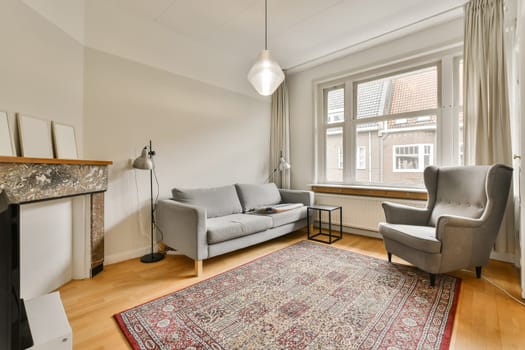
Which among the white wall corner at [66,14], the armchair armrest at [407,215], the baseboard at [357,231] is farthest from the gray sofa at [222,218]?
the white wall corner at [66,14]

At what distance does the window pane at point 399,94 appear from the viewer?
Answer: 3.29 metres

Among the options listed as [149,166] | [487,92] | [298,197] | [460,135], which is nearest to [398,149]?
[460,135]

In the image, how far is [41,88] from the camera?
6.73 ft

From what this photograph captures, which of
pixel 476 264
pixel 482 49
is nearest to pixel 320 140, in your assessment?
pixel 482 49

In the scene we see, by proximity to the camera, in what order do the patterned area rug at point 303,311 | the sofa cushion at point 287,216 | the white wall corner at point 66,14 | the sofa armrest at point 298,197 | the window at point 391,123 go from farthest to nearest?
1. the sofa armrest at point 298,197
2. the sofa cushion at point 287,216
3. the window at point 391,123
4. the white wall corner at point 66,14
5. the patterned area rug at point 303,311

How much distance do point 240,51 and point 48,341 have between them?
3.89 meters

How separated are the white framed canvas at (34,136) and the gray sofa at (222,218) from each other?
117 centimetres

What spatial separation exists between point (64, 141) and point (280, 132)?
10.5 feet

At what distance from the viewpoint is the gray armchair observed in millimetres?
2055

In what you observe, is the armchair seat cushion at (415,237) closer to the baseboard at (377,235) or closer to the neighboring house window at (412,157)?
the baseboard at (377,235)

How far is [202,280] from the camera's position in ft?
7.43

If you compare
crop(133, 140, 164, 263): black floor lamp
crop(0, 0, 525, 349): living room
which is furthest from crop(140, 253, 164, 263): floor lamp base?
crop(0, 0, 525, 349): living room

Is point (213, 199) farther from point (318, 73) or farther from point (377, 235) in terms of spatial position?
Answer: point (318, 73)

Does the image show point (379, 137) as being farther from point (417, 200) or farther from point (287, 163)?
point (287, 163)
